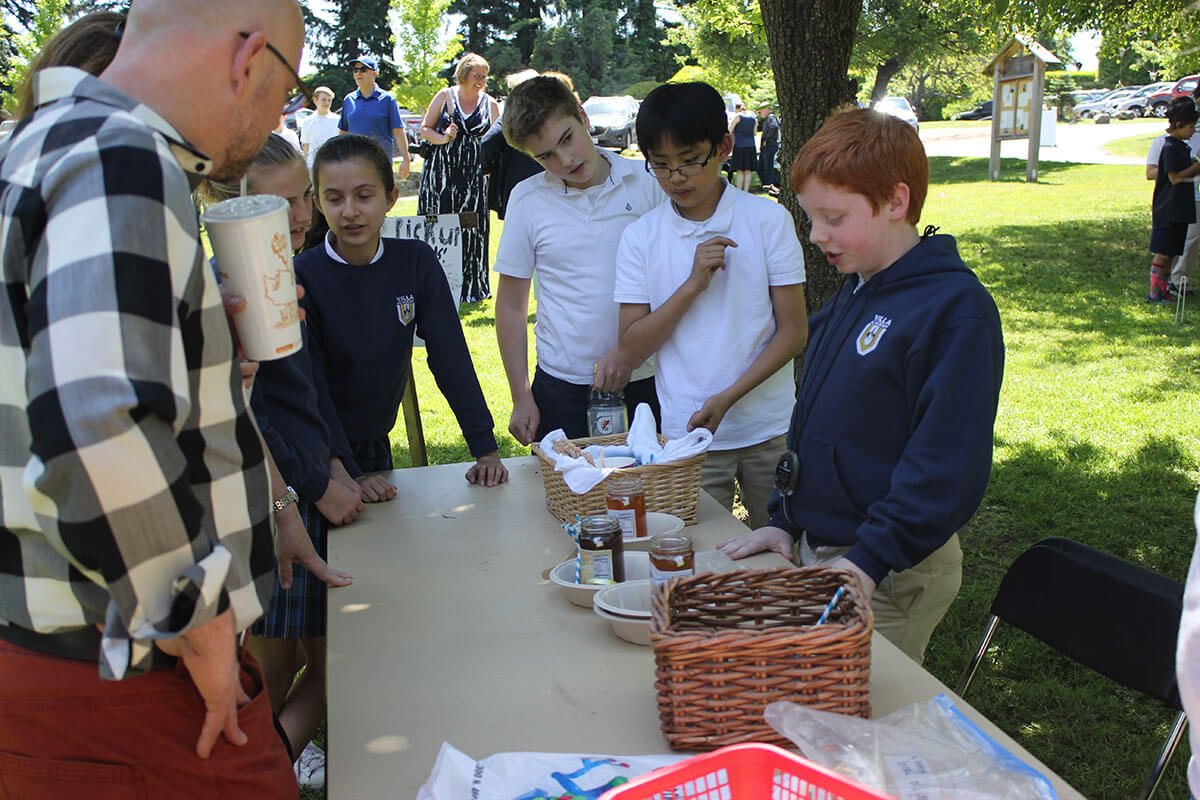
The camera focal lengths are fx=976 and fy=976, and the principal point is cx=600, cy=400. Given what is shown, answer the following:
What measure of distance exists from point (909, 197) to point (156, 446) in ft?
4.89

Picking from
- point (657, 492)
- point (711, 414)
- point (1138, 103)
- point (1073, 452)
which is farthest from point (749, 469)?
point (1138, 103)

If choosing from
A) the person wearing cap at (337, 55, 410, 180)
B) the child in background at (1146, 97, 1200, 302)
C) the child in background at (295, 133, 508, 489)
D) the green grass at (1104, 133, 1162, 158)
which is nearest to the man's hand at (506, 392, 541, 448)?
the child in background at (295, 133, 508, 489)

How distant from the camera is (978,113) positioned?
42062 millimetres

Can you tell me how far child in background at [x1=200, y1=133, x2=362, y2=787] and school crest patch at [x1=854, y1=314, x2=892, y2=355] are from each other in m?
1.18

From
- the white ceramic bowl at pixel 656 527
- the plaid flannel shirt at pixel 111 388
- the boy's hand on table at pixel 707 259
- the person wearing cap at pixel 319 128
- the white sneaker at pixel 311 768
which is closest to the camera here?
the plaid flannel shirt at pixel 111 388

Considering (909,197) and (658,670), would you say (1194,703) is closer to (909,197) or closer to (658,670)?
(658,670)

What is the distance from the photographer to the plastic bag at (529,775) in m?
1.25

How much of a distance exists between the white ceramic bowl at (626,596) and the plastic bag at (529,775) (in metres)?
0.42

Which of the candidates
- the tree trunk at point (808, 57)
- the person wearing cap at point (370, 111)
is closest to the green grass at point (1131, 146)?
the person wearing cap at point (370, 111)

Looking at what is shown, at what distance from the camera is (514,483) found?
8.91ft

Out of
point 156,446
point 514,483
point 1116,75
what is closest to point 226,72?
point 156,446

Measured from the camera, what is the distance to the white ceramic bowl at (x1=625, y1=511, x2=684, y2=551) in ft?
7.02

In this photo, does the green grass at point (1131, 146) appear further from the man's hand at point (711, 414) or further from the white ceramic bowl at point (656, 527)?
the white ceramic bowl at point (656, 527)

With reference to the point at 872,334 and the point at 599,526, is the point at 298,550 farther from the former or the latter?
the point at 872,334
